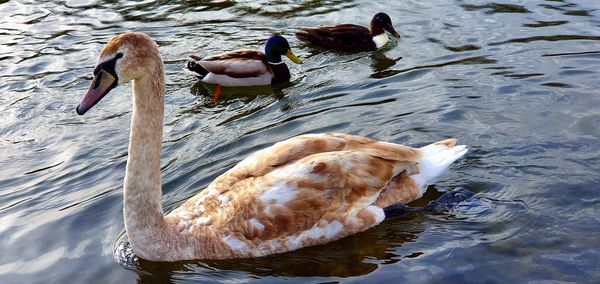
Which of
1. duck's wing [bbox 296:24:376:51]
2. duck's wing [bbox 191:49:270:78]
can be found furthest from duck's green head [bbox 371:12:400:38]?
duck's wing [bbox 191:49:270:78]

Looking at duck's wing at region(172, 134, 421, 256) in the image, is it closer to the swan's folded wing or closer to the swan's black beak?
the swan's black beak

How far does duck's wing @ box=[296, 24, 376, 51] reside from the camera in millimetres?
12305

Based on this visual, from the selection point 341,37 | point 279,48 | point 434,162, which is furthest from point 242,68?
point 434,162

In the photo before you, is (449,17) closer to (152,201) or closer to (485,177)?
(485,177)

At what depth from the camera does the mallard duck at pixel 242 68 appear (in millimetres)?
11469

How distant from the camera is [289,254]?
6.59 metres

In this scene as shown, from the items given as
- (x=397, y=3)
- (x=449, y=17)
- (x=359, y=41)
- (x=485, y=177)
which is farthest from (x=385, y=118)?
(x=397, y=3)

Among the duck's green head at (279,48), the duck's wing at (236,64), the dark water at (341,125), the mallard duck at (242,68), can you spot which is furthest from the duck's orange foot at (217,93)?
the duck's green head at (279,48)

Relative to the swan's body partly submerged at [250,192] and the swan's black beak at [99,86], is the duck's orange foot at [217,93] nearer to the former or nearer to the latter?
the swan's body partly submerged at [250,192]

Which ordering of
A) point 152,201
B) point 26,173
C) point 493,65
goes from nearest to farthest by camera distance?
point 152,201
point 26,173
point 493,65

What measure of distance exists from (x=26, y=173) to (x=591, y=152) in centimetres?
579

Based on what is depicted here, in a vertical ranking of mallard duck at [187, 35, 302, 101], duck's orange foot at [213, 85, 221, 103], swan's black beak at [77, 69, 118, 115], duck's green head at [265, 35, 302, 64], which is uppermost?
swan's black beak at [77, 69, 118, 115]

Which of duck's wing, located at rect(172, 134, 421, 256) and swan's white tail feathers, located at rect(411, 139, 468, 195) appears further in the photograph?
swan's white tail feathers, located at rect(411, 139, 468, 195)

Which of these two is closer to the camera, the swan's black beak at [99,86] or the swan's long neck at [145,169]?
the swan's black beak at [99,86]
